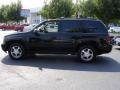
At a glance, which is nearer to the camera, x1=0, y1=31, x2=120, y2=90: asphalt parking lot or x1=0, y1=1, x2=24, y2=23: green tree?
x1=0, y1=31, x2=120, y2=90: asphalt parking lot

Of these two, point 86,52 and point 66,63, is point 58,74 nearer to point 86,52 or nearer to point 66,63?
point 66,63

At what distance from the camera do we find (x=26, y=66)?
12141mm

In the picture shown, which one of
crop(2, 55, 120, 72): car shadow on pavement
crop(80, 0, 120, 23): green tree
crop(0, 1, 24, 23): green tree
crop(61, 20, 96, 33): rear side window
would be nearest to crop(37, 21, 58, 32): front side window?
crop(61, 20, 96, 33): rear side window

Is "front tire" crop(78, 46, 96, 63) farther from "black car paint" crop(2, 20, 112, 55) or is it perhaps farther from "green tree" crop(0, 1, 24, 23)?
"green tree" crop(0, 1, 24, 23)

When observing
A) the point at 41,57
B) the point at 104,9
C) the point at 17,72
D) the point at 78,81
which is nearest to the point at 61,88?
the point at 78,81

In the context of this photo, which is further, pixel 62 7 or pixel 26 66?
pixel 62 7

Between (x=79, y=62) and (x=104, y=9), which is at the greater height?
(x=104, y=9)

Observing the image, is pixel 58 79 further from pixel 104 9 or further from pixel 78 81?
pixel 104 9

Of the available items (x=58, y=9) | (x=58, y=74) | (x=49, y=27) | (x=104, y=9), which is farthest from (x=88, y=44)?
(x=58, y=9)

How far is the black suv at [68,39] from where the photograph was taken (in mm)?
13320

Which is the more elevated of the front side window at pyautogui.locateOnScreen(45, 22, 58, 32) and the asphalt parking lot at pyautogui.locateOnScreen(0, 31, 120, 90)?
the front side window at pyautogui.locateOnScreen(45, 22, 58, 32)

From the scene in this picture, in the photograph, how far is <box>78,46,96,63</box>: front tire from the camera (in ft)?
43.8

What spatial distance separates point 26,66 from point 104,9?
17.8 m

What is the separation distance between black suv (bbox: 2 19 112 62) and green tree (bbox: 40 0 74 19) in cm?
2805
